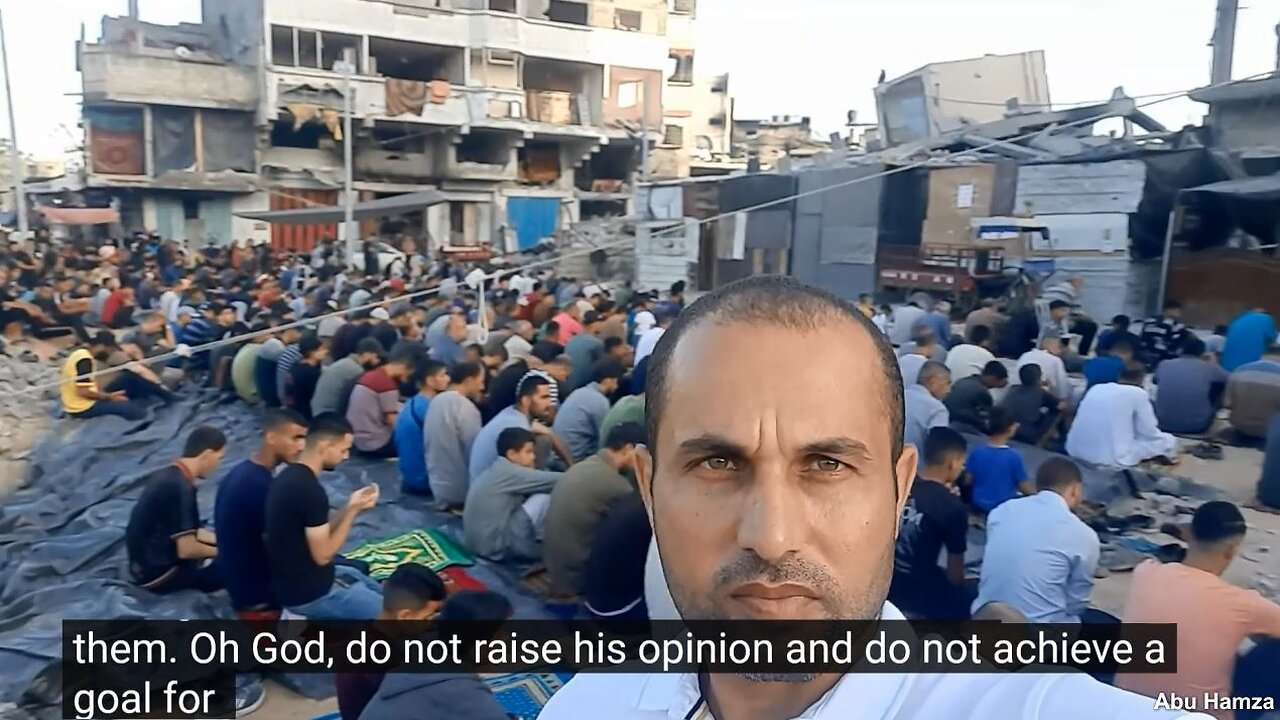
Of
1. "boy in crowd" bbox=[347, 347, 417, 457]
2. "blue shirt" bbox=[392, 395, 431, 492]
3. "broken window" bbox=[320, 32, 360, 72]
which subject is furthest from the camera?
"broken window" bbox=[320, 32, 360, 72]

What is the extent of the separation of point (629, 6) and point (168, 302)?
895 inches

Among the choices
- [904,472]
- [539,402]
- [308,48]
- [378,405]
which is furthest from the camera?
[308,48]

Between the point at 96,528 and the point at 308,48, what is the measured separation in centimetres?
2334

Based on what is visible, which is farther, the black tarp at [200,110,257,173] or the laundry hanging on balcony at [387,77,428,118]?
the laundry hanging on balcony at [387,77,428,118]

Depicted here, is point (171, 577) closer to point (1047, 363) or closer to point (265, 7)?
point (1047, 363)

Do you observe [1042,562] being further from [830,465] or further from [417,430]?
[417,430]

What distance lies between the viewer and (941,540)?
438 cm

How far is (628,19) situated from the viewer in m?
31.4

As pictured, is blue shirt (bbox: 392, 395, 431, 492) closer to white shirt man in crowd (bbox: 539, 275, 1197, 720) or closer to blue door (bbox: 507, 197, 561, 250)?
white shirt man in crowd (bbox: 539, 275, 1197, 720)

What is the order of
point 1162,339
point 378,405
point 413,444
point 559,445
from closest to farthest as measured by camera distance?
1. point 559,445
2. point 413,444
3. point 378,405
4. point 1162,339

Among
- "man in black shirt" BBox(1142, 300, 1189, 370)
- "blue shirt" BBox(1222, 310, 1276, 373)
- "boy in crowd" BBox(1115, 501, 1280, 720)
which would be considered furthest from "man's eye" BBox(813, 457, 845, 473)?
"man in black shirt" BBox(1142, 300, 1189, 370)

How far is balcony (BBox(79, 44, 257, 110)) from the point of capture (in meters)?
23.0

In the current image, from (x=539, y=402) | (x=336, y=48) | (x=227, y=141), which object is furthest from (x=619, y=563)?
(x=336, y=48)

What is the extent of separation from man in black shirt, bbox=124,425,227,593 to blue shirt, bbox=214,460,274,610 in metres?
0.49
